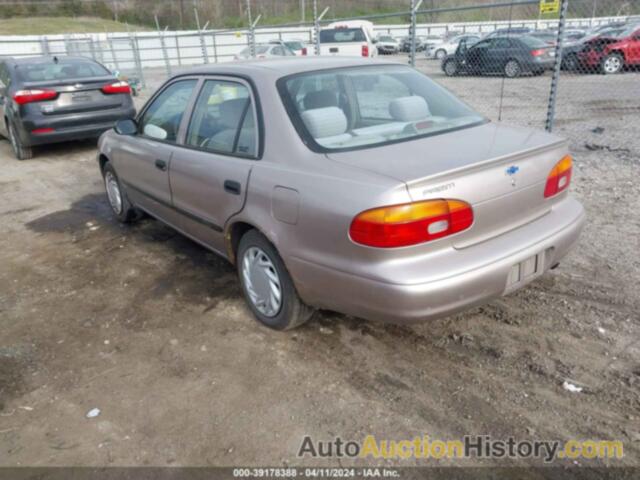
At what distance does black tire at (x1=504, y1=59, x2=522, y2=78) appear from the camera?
53.5 feet

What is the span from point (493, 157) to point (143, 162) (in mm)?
3006

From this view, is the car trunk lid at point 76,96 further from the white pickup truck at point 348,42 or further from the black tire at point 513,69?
the black tire at point 513,69

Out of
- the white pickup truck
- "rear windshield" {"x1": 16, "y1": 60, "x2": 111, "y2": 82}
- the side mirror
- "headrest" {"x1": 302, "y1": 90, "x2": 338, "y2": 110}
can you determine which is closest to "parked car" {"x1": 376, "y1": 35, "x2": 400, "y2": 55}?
the white pickup truck

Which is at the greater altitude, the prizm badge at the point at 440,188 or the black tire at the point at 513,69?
the prizm badge at the point at 440,188

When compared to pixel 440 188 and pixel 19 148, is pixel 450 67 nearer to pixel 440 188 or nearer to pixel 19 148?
pixel 19 148

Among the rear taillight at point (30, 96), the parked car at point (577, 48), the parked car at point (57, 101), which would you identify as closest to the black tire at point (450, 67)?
the parked car at point (577, 48)

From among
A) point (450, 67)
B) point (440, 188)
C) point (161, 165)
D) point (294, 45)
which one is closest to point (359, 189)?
point (440, 188)

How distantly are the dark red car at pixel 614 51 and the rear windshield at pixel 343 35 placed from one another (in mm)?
7550

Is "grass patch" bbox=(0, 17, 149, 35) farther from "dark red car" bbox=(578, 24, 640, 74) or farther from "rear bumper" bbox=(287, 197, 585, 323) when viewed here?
"rear bumper" bbox=(287, 197, 585, 323)

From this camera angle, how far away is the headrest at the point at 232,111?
3.39 meters

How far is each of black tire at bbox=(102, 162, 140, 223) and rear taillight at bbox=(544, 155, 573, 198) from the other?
3.92 m

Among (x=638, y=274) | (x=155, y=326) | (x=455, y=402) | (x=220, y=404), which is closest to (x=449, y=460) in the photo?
(x=455, y=402)

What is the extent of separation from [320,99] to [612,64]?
16.5m

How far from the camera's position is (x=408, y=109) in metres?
3.42
